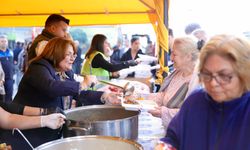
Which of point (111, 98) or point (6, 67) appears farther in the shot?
point (6, 67)

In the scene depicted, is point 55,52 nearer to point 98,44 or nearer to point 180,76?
point 180,76

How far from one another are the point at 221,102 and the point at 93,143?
1.60ft

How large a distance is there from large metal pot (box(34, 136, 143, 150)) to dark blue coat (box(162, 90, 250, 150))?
18cm

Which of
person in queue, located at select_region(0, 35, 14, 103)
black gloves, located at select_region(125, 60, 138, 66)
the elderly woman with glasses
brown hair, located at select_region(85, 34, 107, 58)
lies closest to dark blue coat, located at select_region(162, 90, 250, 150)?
the elderly woman with glasses

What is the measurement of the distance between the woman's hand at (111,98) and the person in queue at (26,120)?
0.38m

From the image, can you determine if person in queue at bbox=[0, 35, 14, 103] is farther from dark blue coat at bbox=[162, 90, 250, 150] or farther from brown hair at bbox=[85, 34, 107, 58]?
dark blue coat at bbox=[162, 90, 250, 150]

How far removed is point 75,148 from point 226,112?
0.54m

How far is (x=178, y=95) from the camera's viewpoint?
1.54m

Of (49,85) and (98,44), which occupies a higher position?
(98,44)

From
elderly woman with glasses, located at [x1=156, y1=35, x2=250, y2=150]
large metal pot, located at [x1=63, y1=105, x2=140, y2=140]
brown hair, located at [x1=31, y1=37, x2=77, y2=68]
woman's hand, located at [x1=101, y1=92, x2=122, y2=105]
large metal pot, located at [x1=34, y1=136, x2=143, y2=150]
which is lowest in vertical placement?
large metal pot, located at [x1=34, y1=136, x2=143, y2=150]

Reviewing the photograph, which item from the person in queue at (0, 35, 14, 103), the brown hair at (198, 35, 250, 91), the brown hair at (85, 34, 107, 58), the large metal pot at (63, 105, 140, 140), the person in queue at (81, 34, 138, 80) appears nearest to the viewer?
the brown hair at (198, 35, 250, 91)

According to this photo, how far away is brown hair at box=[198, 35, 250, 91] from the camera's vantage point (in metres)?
0.84

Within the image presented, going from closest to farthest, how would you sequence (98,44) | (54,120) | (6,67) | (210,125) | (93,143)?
(210,125) < (93,143) < (54,120) < (98,44) < (6,67)

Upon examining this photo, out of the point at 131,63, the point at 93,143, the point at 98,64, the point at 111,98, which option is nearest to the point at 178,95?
the point at 111,98
